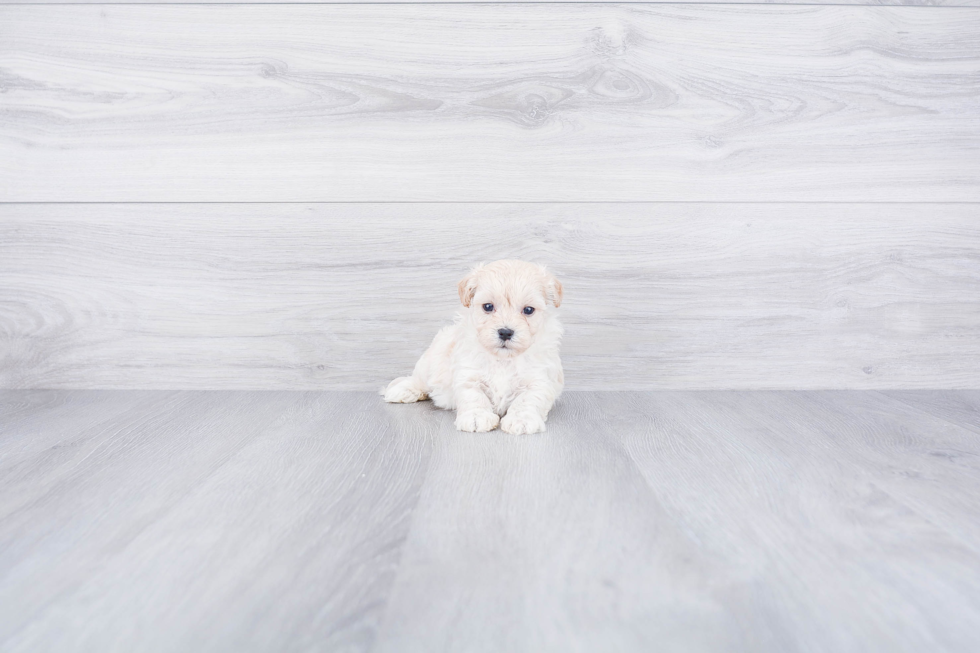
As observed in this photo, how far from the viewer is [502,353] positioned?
121cm

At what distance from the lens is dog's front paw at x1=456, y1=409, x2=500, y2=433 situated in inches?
46.5

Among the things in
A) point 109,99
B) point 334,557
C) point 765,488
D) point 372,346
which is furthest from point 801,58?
point 109,99

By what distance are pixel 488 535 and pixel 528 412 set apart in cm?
48

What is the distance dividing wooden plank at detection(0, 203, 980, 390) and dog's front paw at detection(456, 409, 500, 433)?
37 cm

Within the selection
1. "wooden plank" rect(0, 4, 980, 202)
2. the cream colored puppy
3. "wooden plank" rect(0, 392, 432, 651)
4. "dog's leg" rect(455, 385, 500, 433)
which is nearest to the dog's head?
the cream colored puppy

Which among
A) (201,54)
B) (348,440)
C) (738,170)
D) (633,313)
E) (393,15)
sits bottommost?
(348,440)

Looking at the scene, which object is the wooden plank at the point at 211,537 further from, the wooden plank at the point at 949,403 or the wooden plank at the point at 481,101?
the wooden plank at the point at 949,403

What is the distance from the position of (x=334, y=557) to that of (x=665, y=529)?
38 cm

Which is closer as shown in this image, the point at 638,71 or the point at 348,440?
the point at 348,440

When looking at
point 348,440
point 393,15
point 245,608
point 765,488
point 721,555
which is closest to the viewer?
point 245,608

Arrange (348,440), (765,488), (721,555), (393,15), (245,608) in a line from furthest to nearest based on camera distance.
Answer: (393,15) < (348,440) < (765,488) < (721,555) < (245,608)

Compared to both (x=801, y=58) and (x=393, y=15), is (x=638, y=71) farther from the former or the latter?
(x=393, y=15)

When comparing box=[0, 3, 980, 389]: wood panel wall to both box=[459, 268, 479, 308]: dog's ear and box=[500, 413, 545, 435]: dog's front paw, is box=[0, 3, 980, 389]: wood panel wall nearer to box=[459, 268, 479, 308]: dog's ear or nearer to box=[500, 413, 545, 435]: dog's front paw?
box=[459, 268, 479, 308]: dog's ear

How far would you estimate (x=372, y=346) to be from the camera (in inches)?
60.2
